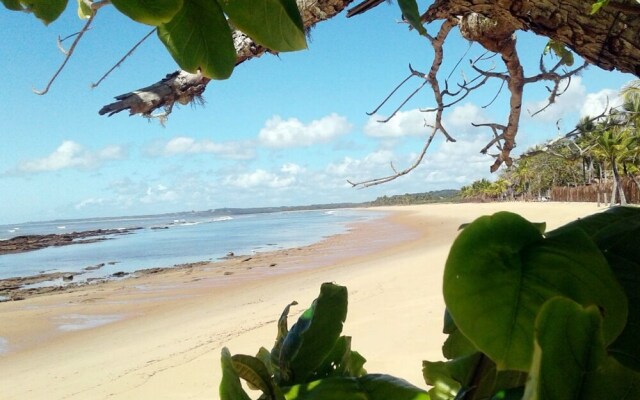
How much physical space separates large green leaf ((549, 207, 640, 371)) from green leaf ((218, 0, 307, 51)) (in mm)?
235

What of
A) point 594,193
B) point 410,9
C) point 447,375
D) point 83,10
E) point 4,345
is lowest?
point 4,345

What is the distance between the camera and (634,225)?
0.30 meters

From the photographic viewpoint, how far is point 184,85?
112 centimetres

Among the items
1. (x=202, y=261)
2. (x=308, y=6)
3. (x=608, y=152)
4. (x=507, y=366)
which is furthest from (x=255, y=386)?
(x=608, y=152)

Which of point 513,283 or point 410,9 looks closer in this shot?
point 513,283

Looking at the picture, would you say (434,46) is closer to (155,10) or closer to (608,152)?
(155,10)

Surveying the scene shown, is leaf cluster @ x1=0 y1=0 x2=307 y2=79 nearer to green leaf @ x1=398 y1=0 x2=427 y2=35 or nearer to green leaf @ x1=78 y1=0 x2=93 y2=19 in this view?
green leaf @ x1=398 y1=0 x2=427 y2=35

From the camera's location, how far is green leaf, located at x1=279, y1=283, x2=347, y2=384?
1.29 ft

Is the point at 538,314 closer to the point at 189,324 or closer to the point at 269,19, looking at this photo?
the point at 269,19

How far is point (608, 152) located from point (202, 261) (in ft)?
65.3

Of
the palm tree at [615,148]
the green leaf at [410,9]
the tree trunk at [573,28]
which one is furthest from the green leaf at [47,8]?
the palm tree at [615,148]

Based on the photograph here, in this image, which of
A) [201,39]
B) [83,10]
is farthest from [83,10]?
[201,39]

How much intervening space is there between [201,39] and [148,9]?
8 cm

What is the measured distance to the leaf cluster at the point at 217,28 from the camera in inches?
15.6
